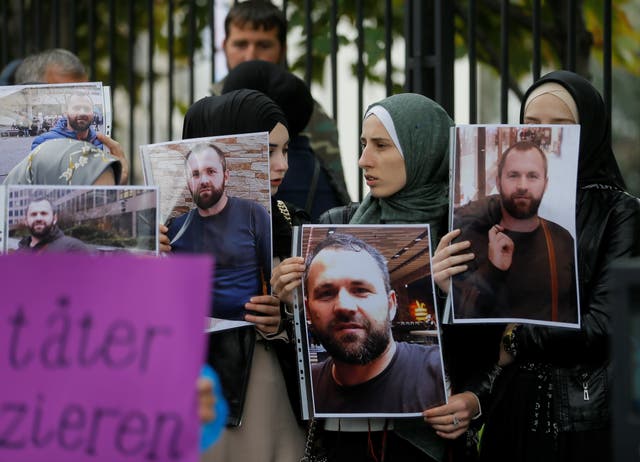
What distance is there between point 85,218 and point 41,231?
122mm

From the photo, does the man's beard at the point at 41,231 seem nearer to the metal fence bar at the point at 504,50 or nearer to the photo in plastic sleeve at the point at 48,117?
the photo in plastic sleeve at the point at 48,117

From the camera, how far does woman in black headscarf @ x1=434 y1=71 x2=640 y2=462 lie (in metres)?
3.48

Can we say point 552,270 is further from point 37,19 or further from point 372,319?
point 37,19

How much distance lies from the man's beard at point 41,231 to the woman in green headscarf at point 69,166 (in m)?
0.22

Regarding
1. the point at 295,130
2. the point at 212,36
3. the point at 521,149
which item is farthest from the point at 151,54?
the point at 521,149

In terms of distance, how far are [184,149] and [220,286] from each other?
423mm

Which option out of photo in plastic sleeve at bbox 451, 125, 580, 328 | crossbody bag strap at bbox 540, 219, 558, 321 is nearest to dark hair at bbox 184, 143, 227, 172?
photo in plastic sleeve at bbox 451, 125, 580, 328

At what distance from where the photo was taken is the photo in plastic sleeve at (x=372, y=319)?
3.44 meters

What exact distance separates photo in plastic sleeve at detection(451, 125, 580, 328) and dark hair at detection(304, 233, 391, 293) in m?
0.20

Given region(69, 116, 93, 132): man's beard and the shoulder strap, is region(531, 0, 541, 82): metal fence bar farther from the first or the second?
region(69, 116, 93, 132): man's beard

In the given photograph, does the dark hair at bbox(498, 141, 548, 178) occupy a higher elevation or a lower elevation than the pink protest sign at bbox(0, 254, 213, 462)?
higher

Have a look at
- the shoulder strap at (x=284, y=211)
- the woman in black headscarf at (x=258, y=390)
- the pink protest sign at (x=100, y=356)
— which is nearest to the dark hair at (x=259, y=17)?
the shoulder strap at (x=284, y=211)

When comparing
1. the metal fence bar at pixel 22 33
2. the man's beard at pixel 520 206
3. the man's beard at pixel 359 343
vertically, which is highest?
the metal fence bar at pixel 22 33

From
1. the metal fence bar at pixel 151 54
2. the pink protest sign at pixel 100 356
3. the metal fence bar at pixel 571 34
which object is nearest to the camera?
Result: the pink protest sign at pixel 100 356
